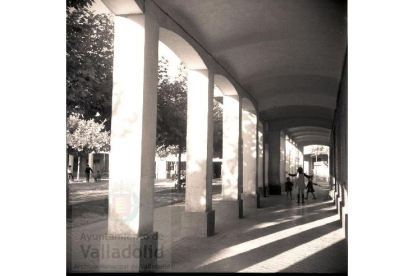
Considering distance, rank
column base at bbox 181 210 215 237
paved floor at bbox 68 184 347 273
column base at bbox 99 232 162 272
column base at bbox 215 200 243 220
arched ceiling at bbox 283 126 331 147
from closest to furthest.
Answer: column base at bbox 99 232 162 272
paved floor at bbox 68 184 347 273
column base at bbox 181 210 215 237
column base at bbox 215 200 243 220
arched ceiling at bbox 283 126 331 147

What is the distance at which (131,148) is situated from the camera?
5.90 meters

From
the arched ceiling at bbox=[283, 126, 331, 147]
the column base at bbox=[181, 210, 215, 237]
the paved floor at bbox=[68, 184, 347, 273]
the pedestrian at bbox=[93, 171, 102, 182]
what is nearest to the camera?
the paved floor at bbox=[68, 184, 347, 273]

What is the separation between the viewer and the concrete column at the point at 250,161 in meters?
15.6

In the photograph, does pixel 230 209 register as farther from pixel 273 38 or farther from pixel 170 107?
pixel 170 107

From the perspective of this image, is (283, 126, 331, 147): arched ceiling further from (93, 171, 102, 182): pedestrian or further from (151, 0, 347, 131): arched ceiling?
(93, 171, 102, 182): pedestrian

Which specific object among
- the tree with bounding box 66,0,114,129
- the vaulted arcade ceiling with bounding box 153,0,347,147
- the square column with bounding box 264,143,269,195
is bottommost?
the square column with bounding box 264,143,269,195

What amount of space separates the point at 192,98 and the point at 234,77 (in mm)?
3054

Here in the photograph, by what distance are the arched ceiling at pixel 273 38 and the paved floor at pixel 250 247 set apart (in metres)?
4.14

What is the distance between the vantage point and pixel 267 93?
49.1 feet

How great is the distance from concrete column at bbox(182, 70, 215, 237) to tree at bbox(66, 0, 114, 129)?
1.92 meters

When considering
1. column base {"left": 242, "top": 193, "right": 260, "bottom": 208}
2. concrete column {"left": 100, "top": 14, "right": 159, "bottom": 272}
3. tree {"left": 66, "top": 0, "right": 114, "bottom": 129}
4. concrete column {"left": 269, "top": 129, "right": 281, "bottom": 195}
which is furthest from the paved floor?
concrete column {"left": 269, "top": 129, "right": 281, "bottom": 195}

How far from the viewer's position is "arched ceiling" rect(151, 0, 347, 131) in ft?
23.5

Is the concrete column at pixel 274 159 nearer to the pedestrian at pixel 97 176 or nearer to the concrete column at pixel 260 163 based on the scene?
the concrete column at pixel 260 163
